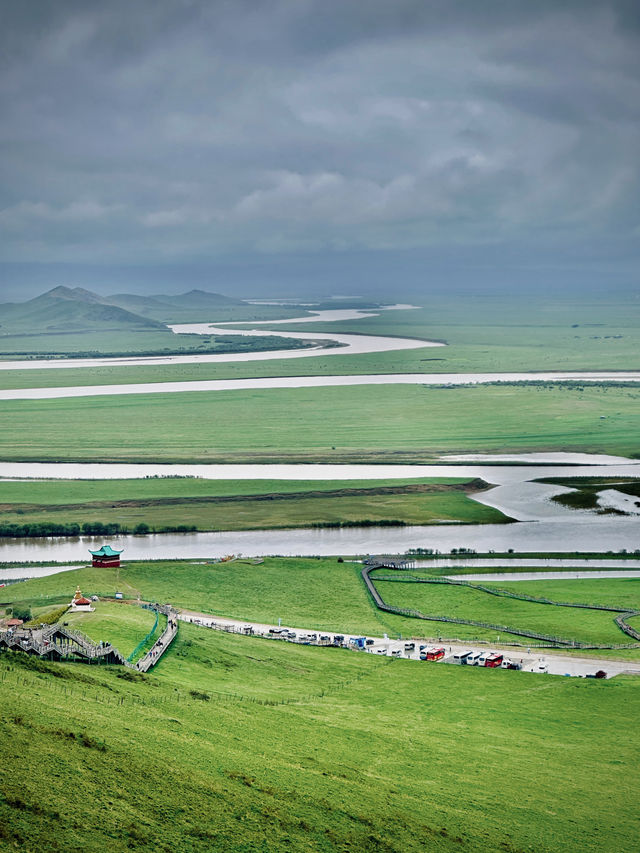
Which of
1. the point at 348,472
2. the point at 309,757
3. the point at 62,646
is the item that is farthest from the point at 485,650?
the point at 348,472

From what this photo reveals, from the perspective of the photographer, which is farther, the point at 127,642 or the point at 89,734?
the point at 127,642

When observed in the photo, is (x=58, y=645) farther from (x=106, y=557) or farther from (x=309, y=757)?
(x=106, y=557)

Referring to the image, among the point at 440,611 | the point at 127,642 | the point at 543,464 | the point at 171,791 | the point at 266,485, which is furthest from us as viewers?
the point at 543,464

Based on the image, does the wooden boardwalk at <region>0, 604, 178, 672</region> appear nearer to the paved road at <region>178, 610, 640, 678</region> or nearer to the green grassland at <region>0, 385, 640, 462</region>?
the paved road at <region>178, 610, 640, 678</region>

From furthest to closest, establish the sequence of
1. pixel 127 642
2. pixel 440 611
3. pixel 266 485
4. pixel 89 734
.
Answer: pixel 266 485 < pixel 440 611 < pixel 127 642 < pixel 89 734

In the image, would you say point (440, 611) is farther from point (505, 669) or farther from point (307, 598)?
point (505, 669)

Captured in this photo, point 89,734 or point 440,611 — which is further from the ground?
point 89,734

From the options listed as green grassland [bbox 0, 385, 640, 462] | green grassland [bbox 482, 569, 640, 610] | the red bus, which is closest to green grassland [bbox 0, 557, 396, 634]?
the red bus

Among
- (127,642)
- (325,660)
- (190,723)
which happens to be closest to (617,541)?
(325,660)
